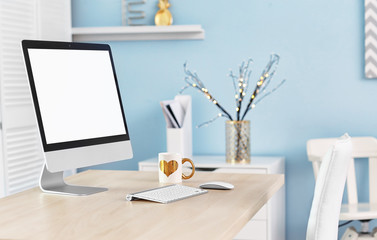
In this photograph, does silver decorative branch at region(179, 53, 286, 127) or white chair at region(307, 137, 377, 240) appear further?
silver decorative branch at region(179, 53, 286, 127)

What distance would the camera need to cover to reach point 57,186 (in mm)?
1918

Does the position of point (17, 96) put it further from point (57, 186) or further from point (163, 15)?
point (57, 186)

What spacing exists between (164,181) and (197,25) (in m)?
1.53

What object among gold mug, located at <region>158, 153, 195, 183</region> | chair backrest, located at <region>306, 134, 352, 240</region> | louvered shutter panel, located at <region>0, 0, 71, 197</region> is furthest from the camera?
louvered shutter panel, located at <region>0, 0, 71, 197</region>

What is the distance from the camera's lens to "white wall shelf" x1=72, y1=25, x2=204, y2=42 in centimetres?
334

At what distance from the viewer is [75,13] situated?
368cm

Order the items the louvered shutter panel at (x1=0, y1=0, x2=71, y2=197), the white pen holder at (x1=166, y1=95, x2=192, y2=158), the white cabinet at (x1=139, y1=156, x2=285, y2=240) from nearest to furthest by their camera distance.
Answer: the white cabinet at (x1=139, y1=156, x2=285, y2=240), the louvered shutter panel at (x1=0, y1=0, x2=71, y2=197), the white pen holder at (x1=166, y1=95, x2=192, y2=158)

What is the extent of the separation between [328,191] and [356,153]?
Answer: 1716mm

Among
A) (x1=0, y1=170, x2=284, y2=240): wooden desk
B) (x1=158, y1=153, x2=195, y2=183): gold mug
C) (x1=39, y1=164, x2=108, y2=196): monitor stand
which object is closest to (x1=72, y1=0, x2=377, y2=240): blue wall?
(x1=0, y1=170, x2=284, y2=240): wooden desk

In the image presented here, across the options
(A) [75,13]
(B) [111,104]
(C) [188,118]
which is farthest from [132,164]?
(B) [111,104]

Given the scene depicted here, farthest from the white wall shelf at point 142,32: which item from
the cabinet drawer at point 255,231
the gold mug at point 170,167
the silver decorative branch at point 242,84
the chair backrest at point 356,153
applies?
the gold mug at point 170,167

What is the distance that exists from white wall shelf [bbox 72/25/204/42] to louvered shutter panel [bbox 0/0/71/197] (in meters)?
0.27

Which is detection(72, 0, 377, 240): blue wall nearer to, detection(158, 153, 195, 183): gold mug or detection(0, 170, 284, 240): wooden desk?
detection(0, 170, 284, 240): wooden desk

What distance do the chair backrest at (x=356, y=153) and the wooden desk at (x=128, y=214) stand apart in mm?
1129
